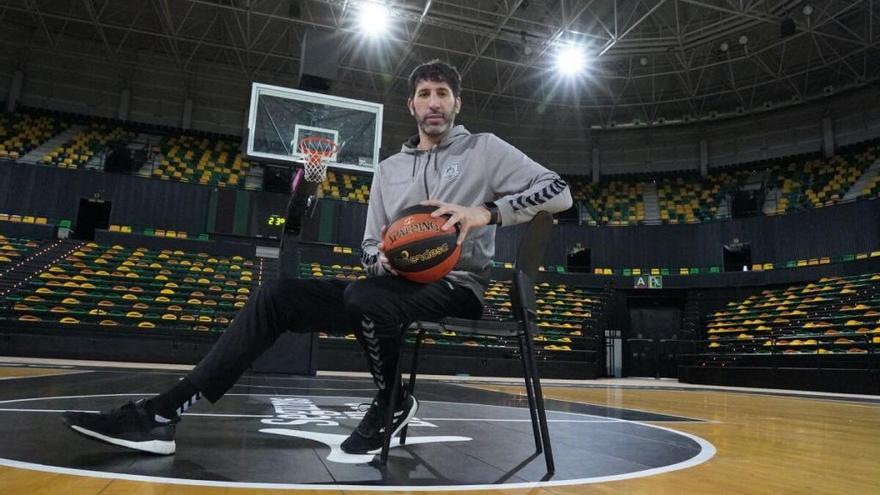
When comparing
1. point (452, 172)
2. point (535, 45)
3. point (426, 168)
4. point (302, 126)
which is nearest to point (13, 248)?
point (302, 126)

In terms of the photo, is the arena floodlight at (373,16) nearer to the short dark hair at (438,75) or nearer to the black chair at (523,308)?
the short dark hair at (438,75)

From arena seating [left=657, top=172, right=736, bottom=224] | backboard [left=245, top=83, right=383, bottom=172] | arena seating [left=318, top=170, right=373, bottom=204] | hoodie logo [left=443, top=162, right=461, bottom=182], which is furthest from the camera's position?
arena seating [left=657, top=172, right=736, bottom=224]

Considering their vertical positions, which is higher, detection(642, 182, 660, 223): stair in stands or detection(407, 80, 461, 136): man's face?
detection(642, 182, 660, 223): stair in stands

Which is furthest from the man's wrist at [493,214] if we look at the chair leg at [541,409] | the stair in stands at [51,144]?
the stair in stands at [51,144]

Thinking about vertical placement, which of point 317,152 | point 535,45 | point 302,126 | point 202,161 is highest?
point 535,45

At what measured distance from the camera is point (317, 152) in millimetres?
7223

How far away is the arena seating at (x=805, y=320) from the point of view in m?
10.2

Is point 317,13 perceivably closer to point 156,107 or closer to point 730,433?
point 156,107

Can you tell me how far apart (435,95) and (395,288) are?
→ 0.76m

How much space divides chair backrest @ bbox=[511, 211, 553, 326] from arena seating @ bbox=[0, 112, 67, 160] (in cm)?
1821

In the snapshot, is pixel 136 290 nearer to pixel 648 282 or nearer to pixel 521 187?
pixel 521 187

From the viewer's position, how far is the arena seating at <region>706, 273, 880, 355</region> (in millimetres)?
10172

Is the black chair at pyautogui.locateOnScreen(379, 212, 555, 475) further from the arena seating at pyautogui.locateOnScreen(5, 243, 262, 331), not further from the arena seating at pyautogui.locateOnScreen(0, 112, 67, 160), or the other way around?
the arena seating at pyautogui.locateOnScreen(0, 112, 67, 160)

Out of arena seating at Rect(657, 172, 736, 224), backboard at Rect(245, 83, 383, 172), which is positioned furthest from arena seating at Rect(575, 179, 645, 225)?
backboard at Rect(245, 83, 383, 172)
